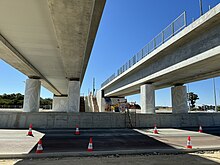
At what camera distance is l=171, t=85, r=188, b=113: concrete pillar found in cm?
2416

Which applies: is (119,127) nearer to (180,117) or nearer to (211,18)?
(180,117)

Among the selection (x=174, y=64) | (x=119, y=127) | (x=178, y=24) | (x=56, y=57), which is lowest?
(x=119, y=127)

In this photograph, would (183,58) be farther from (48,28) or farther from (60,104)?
(60,104)

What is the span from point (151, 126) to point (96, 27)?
43.9ft

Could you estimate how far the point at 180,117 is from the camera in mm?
20094

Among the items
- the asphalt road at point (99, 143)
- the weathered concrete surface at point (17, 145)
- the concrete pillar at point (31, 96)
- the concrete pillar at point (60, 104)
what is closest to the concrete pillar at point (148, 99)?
the asphalt road at point (99, 143)

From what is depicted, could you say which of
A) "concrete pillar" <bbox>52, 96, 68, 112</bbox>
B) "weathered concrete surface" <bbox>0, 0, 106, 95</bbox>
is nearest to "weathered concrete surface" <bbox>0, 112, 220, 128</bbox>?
"weathered concrete surface" <bbox>0, 0, 106, 95</bbox>

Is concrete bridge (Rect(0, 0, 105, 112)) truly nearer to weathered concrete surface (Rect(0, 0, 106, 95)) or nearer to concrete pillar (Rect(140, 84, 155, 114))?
weathered concrete surface (Rect(0, 0, 106, 95))

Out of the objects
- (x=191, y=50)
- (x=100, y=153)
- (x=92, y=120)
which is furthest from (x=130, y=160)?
(x=92, y=120)

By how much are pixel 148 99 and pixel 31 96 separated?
55.0 ft

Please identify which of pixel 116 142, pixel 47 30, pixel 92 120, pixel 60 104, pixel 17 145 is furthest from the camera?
pixel 60 104

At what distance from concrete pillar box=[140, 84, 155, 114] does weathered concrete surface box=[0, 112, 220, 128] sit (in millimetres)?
2569

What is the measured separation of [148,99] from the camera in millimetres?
22188

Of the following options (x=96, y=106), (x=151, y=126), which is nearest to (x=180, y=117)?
(x=151, y=126)
